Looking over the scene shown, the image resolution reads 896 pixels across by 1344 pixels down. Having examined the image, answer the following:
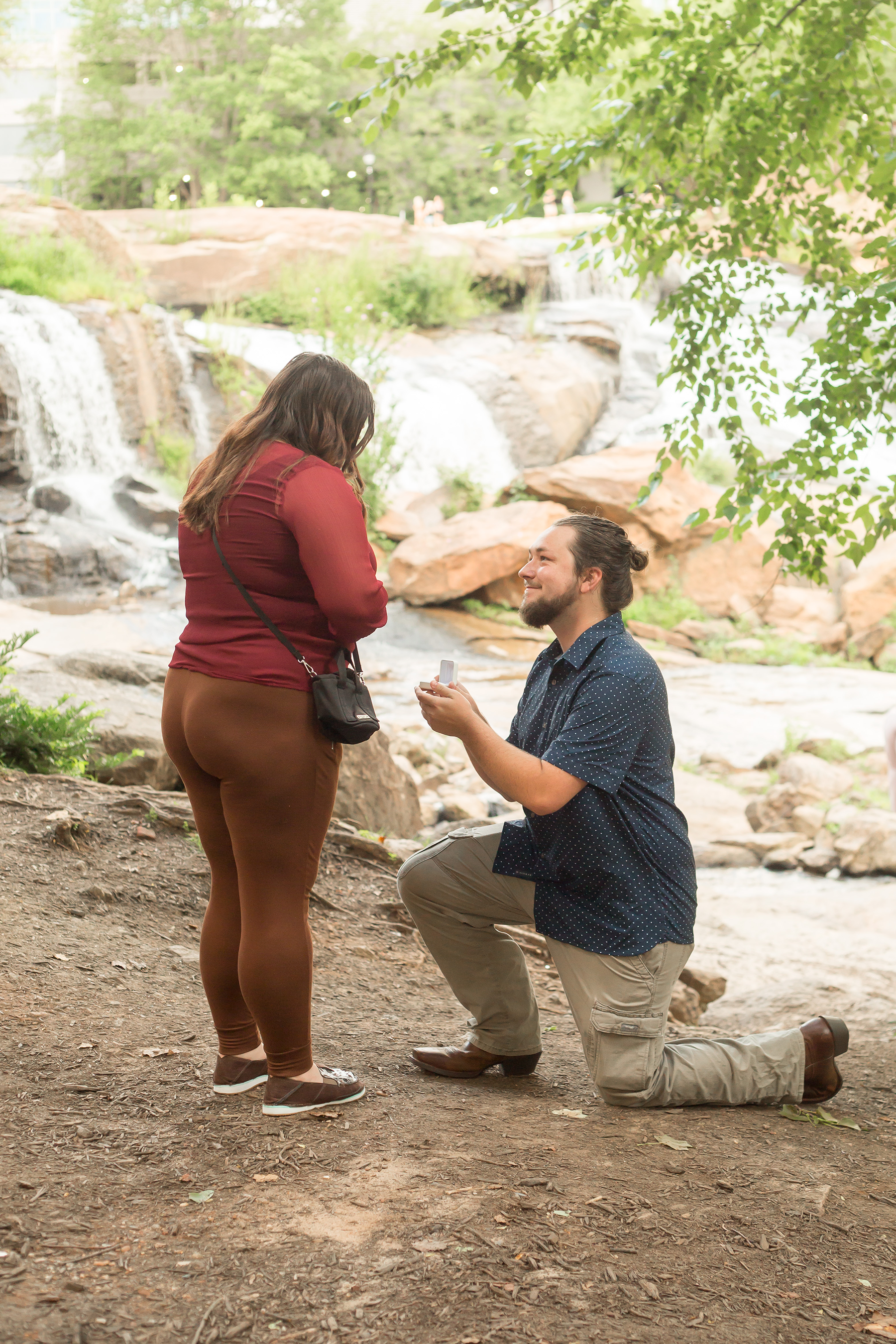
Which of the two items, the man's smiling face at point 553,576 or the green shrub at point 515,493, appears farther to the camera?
the green shrub at point 515,493

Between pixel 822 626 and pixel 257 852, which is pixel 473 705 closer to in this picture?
pixel 257 852

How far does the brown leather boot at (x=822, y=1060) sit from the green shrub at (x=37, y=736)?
10.5 feet

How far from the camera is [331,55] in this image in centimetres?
2888

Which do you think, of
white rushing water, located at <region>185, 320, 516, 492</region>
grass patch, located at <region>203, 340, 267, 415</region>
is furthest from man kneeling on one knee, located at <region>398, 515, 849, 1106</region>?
grass patch, located at <region>203, 340, 267, 415</region>

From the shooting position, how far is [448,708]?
2.56 m

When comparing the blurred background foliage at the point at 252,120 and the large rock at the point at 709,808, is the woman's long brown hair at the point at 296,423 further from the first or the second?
the blurred background foliage at the point at 252,120

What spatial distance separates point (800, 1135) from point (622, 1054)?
48cm

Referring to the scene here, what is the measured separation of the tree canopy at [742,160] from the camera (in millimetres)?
4066

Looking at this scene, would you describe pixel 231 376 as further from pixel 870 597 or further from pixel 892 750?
pixel 892 750

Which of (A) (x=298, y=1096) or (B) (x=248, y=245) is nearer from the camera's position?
(A) (x=298, y=1096)

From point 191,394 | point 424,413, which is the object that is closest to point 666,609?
point 424,413

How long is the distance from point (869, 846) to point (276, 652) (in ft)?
20.1

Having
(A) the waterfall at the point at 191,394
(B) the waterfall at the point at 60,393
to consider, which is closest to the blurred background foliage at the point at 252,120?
(A) the waterfall at the point at 191,394

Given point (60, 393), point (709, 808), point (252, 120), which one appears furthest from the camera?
point (252, 120)
